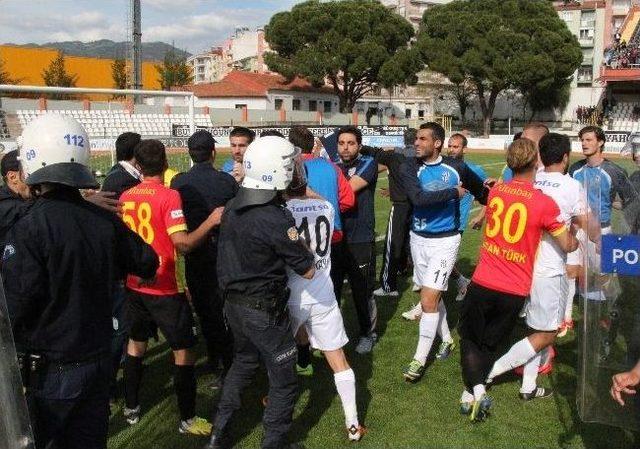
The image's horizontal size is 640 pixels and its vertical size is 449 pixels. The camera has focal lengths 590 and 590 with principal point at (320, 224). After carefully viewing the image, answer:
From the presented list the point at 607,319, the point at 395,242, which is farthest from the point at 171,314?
the point at 395,242

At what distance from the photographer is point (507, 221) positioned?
4.16m

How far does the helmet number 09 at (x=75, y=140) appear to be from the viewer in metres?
2.58

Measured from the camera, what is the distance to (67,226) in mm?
2510

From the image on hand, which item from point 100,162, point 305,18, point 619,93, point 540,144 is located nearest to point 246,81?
point 305,18

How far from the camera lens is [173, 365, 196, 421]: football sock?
4094 millimetres

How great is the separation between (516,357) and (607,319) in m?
1.55

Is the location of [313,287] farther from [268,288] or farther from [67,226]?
[67,226]

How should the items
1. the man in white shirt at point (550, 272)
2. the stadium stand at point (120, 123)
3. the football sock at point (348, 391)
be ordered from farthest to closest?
1. the stadium stand at point (120, 123)
2. the man in white shirt at point (550, 272)
3. the football sock at point (348, 391)

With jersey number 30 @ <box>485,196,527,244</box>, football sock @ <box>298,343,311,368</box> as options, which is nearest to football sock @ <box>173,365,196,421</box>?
football sock @ <box>298,343,311,368</box>

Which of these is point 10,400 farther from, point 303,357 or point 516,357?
point 516,357

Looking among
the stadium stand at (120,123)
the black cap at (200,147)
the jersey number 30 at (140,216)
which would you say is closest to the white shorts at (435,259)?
the black cap at (200,147)

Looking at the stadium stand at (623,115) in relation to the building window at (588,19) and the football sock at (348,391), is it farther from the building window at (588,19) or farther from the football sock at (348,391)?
the football sock at (348,391)

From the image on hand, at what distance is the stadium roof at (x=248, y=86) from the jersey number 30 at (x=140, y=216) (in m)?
50.7

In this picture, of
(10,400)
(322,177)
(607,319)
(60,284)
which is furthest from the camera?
(322,177)
